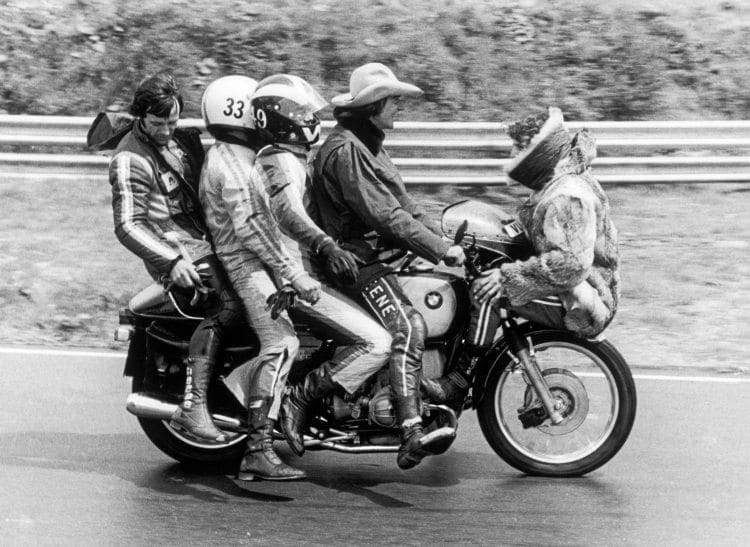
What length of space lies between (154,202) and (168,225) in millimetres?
125

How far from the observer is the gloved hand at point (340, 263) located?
5.47m

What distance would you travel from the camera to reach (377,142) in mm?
5781

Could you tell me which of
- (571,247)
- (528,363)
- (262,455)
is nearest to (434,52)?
(528,363)

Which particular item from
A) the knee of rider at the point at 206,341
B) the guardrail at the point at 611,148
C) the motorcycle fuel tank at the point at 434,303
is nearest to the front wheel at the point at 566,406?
the motorcycle fuel tank at the point at 434,303

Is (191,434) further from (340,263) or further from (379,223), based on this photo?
(379,223)

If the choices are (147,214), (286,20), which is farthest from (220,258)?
(286,20)

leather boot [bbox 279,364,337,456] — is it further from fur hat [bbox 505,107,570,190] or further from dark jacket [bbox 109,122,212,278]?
fur hat [bbox 505,107,570,190]

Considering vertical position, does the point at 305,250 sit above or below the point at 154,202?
below

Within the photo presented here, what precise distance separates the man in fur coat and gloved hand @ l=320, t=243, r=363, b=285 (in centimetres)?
58

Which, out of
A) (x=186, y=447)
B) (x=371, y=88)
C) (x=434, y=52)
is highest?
(x=371, y=88)

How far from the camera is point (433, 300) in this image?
19.1 feet

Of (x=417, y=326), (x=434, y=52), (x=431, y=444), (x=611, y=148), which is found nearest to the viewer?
(x=431, y=444)

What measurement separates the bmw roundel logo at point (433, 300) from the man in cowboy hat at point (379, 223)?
10cm

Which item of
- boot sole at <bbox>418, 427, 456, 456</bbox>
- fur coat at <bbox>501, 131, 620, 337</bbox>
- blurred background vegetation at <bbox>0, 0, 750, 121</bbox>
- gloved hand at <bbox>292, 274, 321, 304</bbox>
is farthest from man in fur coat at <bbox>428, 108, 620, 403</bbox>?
blurred background vegetation at <bbox>0, 0, 750, 121</bbox>
